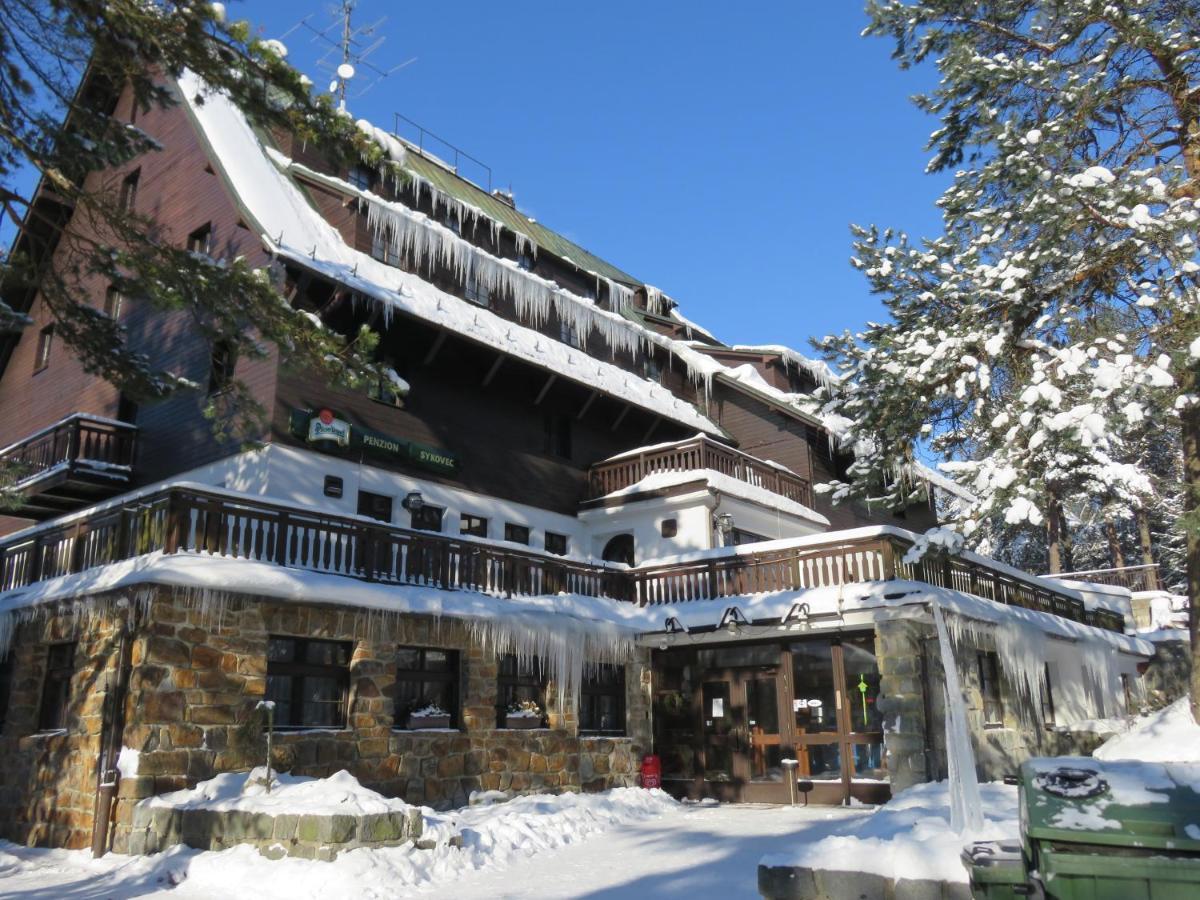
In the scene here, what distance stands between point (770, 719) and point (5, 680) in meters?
12.2

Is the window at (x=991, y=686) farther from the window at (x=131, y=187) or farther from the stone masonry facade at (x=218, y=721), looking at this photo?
the window at (x=131, y=187)

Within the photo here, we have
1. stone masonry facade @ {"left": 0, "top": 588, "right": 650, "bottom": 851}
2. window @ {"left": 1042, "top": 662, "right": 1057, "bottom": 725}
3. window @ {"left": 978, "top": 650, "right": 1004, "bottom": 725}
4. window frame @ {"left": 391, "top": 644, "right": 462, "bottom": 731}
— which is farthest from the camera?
window @ {"left": 1042, "top": 662, "right": 1057, "bottom": 725}

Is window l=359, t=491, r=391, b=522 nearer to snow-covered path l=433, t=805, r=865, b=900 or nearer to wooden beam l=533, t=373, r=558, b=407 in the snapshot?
wooden beam l=533, t=373, r=558, b=407

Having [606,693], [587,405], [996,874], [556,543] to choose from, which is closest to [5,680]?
[606,693]

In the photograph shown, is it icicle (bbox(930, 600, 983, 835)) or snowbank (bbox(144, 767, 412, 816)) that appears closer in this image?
icicle (bbox(930, 600, 983, 835))

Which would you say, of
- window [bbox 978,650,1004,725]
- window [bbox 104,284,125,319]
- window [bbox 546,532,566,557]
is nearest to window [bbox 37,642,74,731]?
window [bbox 104,284,125,319]

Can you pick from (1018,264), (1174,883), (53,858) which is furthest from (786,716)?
(1174,883)

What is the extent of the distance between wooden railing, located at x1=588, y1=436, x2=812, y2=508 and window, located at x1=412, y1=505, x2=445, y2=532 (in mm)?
4843

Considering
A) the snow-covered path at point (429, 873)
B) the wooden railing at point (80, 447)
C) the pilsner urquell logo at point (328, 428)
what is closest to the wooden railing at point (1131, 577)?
the snow-covered path at point (429, 873)

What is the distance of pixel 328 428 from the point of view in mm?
16688

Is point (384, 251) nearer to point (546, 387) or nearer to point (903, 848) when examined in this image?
point (546, 387)

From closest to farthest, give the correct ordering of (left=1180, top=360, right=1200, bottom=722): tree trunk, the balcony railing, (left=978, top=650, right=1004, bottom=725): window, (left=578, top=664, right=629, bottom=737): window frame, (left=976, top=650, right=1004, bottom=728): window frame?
(left=1180, top=360, right=1200, bottom=722): tree trunk
the balcony railing
(left=976, top=650, right=1004, bottom=728): window frame
(left=978, top=650, right=1004, bottom=725): window
(left=578, top=664, right=629, bottom=737): window frame

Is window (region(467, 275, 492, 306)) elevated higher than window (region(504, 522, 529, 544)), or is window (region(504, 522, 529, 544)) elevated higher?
window (region(467, 275, 492, 306))

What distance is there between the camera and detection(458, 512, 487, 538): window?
19.3 metres
